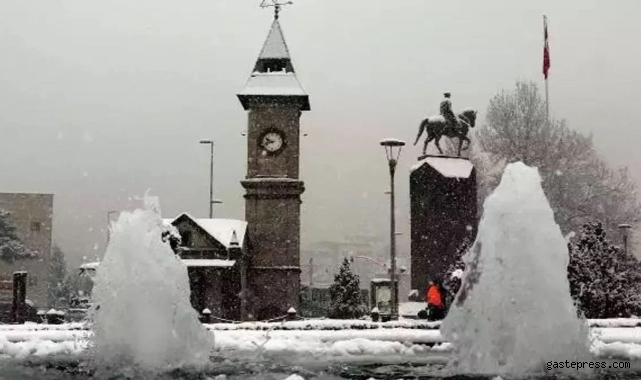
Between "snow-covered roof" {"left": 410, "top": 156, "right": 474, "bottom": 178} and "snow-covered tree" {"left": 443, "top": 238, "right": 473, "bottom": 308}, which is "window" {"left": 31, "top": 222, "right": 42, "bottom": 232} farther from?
"snow-covered tree" {"left": 443, "top": 238, "right": 473, "bottom": 308}

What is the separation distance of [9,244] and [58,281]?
32993 mm

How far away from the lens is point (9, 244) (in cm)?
6900

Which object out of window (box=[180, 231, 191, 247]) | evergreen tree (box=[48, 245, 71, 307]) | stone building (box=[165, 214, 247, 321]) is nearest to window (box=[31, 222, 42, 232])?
evergreen tree (box=[48, 245, 71, 307])

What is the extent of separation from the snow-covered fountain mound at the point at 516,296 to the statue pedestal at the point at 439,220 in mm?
18931

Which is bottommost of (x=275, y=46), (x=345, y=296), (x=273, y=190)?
(x=345, y=296)

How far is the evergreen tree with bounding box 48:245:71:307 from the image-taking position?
81.9 m

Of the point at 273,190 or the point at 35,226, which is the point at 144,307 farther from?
the point at 35,226

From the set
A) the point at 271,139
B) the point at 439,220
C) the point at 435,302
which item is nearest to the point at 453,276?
the point at 435,302

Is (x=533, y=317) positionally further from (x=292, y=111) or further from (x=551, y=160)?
(x=292, y=111)

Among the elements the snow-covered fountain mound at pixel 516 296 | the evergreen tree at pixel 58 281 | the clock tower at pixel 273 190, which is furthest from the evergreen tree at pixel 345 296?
the evergreen tree at pixel 58 281

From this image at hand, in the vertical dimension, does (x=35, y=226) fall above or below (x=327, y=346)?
above

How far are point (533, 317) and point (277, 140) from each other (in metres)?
45.1

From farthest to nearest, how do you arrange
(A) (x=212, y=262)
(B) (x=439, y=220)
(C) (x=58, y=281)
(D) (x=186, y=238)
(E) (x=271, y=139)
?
1. (C) (x=58, y=281)
2. (E) (x=271, y=139)
3. (D) (x=186, y=238)
4. (A) (x=212, y=262)
5. (B) (x=439, y=220)

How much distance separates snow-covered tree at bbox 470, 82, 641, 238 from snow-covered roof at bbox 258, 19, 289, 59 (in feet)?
51.5
